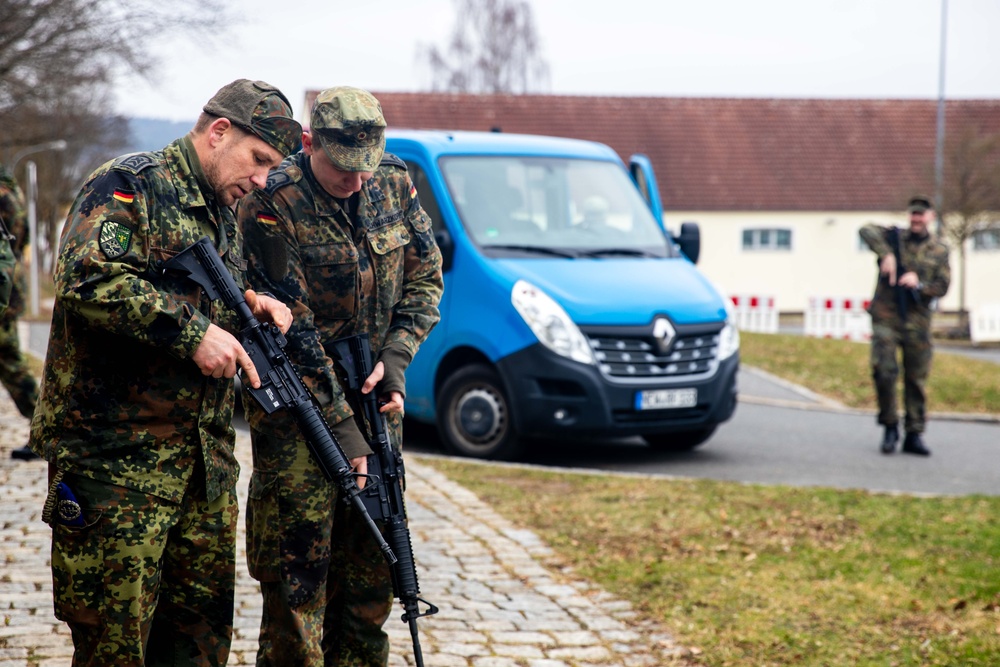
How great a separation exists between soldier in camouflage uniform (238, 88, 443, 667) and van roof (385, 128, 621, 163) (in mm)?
5820

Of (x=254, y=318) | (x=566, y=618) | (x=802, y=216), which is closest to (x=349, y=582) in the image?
(x=254, y=318)

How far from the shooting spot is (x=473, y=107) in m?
39.7

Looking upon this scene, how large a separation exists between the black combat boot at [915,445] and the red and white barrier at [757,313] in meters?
16.1

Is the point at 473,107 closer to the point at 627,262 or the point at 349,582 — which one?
the point at 627,262

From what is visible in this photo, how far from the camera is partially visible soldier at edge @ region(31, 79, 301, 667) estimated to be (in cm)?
312

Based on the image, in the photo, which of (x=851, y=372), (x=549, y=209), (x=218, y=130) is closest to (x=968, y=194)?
(x=851, y=372)

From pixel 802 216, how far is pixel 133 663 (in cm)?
3737

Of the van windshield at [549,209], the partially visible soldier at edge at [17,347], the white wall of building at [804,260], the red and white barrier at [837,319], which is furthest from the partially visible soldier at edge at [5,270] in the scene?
the white wall of building at [804,260]

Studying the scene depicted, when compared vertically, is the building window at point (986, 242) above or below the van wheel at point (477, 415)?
above

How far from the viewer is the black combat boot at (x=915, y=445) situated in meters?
10.8

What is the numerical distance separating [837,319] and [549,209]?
58.6 feet

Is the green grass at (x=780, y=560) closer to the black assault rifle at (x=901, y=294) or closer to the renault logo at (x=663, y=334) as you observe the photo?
the renault logo at (x=663, y=334)

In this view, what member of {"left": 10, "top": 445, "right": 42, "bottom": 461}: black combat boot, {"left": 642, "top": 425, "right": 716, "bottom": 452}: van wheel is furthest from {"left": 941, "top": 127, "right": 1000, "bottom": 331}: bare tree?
{"left": 10, "top": 445, "right": 42, "bottom": 461}: black combat boot

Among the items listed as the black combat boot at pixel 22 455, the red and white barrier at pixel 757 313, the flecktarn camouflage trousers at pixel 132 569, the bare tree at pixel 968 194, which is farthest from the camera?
the bare tree at pixel 968 194
